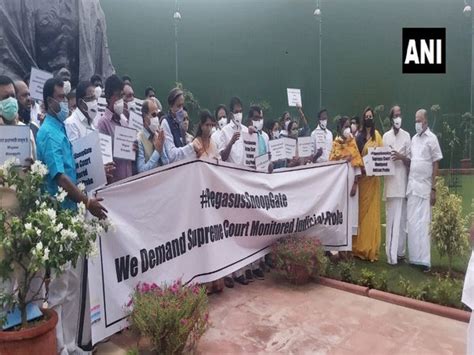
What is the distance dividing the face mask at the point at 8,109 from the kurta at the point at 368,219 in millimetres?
4179

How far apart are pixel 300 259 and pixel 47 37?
776 centimetres

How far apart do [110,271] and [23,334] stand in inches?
32.4

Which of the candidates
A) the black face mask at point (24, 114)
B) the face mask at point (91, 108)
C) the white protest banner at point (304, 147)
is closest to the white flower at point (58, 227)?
the face mask at point (91, 108)

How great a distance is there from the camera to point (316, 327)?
389 centimetres

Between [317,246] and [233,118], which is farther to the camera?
[233,118]

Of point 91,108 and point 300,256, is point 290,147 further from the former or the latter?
point 91,108

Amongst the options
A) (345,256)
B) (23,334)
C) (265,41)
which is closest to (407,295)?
(345,256)

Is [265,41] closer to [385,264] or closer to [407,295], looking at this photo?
[385,264]

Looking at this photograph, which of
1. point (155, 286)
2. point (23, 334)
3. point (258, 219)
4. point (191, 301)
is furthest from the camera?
point (258, 219)

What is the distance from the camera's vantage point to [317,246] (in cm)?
490

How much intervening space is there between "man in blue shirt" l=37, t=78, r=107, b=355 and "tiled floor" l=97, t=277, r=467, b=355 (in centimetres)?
36

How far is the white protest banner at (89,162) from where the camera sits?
3.29 m

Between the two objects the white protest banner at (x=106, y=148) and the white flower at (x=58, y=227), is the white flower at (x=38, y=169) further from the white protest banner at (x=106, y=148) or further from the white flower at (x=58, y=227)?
the white protest banner at (x=106, y=148)

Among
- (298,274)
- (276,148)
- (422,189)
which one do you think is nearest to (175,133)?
(276,148)
